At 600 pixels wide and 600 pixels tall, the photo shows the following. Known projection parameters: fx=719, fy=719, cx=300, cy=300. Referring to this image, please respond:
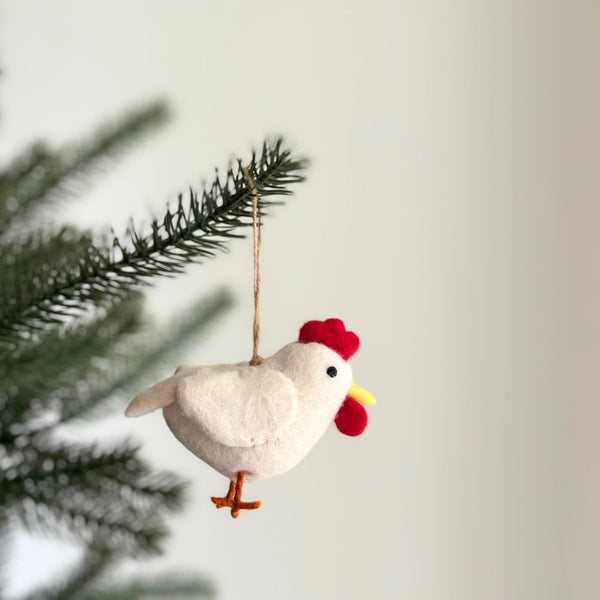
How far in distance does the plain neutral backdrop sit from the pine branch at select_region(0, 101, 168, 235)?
0.75 meters

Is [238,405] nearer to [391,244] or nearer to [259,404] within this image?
[259,404]

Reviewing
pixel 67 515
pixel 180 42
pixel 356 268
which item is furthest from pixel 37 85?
pixel 67 515

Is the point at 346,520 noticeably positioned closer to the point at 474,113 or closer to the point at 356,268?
the point at 356,268

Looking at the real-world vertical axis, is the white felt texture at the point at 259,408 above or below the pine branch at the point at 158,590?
above

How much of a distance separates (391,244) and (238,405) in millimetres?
863

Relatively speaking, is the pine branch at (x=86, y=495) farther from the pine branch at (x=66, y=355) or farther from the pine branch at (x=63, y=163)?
the pine branch at (x=63, y=163)

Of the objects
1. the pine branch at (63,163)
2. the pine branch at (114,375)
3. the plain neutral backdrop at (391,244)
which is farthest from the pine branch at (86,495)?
the plain neutral backdrop at (391,244)

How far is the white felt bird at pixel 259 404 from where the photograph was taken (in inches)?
18.3

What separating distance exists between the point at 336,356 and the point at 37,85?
99 centimetres

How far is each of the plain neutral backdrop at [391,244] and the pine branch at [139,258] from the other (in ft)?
2.97

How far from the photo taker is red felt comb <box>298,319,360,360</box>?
518 millimetres

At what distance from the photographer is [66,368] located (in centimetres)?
29

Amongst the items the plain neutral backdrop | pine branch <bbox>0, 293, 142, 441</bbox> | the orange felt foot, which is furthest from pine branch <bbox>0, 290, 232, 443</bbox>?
the plain neutral backdrop

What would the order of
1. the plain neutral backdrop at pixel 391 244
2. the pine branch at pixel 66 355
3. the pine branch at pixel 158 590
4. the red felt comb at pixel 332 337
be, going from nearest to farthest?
the pine branch at pixel 66 355
the pine branch at pixel 158 590
the red felt comb at pixel 332 337
the plain neutral backdrop at pixel 391 244
